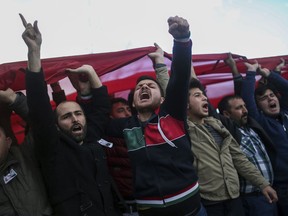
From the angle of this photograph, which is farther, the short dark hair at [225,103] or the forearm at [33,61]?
the short dark hair at [225,103]

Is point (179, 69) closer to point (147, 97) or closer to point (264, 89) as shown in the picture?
point (147, 97)

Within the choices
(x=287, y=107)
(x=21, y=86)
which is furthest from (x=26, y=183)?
(x=287, y=107)

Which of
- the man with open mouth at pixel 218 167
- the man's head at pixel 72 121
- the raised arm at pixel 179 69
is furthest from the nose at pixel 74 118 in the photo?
the man with open mouth at pixel 218 167

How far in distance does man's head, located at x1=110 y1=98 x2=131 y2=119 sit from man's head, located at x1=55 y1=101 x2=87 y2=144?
695mm

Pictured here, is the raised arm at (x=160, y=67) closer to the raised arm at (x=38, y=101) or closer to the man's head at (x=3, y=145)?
the raised arm at (x=38, y=101)

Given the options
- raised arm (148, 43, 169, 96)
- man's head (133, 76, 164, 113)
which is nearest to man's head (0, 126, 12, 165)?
man's head (133, 76, 164, 113)

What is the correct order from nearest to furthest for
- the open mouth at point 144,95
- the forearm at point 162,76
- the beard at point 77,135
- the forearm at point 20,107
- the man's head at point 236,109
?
the forearm at point 20,107, the beard at point 77,135, the open mouth at point 144,95, the forearm at point 162,76, the man's head at point 236,109

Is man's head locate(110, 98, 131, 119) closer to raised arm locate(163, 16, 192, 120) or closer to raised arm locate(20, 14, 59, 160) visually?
raised arm locate(163, 16, 192, 120)

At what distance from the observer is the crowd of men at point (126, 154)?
205 cm

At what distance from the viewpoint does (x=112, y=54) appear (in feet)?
10.5

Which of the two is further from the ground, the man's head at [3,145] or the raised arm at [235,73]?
the raised arm at [235,73]

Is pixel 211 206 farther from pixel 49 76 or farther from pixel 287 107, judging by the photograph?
pixel 287 107

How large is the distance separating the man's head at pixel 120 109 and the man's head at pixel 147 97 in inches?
26.3

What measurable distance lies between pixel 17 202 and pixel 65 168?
1.20 feet
